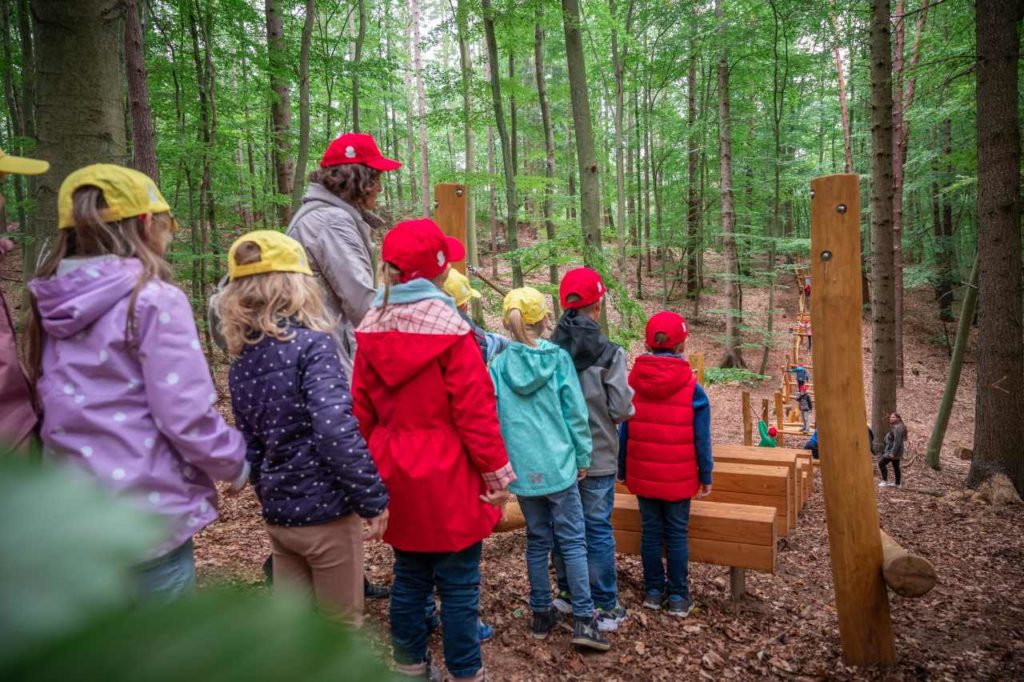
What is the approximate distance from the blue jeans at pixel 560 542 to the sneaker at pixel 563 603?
259 millimetres

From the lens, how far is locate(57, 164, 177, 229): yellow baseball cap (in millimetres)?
1903

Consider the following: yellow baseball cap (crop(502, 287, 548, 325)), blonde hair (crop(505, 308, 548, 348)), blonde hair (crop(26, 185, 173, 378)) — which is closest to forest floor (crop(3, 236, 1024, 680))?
blonde hair (crop(505, 308, 548, 348))

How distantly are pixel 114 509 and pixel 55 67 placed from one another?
3.16m

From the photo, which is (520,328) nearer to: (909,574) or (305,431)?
(305,431)

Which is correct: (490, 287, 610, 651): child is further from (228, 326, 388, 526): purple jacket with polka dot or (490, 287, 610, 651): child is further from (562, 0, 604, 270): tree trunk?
(562, 0, 604, 270): tree trunk

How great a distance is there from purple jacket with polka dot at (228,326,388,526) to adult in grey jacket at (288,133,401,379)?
613 mm

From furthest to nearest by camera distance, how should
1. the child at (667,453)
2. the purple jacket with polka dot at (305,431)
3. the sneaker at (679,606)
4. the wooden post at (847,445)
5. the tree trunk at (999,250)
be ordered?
the tree trunk at (999,250) < the sneaker at (679,606) < the child at (667,453) < the wooden post at (847,445) < the purple jacket with polka dot at (305,431)

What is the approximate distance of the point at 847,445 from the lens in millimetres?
3416

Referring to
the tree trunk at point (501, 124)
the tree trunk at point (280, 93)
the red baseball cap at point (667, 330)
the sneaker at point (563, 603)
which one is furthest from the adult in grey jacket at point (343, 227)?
the tree trunk at point (501, 124)

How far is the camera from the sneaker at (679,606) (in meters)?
3.98

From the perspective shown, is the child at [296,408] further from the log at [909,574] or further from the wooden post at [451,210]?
the log at [909,574]

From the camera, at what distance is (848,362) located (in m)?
3.40

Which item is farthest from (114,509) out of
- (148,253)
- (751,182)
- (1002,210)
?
(751,182)

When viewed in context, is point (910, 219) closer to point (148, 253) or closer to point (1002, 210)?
point (1002, 210)
